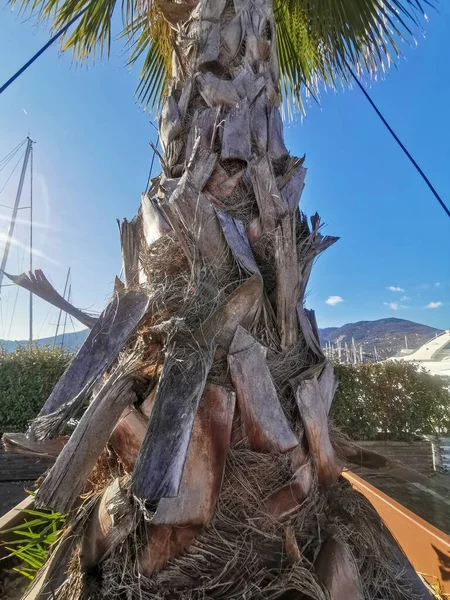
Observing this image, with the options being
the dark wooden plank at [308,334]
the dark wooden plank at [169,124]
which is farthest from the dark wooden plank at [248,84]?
the dark wooden plank at [308,334]

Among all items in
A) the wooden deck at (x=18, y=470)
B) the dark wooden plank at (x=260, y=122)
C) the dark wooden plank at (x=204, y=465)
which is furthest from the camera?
the wooden deck at (x=18, y=470)

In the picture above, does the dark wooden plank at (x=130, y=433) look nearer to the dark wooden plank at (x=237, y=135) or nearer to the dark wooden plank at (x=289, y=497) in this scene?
the dark wooden plank at (x=289, y=497)

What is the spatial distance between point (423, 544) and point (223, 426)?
1307 mm

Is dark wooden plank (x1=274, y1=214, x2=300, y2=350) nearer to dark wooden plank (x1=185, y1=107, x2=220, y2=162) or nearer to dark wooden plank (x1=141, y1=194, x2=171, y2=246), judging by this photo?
dark wooden plank (x1=141, y1=194, x2=171, y2=246)

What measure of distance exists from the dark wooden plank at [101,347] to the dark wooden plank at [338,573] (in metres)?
0.82

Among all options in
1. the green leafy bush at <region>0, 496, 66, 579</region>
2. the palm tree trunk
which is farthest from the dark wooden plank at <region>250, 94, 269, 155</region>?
the green leafy bush at <region>0, 496, 66, 579</region>

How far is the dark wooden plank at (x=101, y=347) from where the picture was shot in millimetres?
954

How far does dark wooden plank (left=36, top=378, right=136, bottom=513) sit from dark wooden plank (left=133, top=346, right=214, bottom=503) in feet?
0.46

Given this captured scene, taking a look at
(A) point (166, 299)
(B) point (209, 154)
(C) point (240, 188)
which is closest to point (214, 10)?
(B) point (209, 154)

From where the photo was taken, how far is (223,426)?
3.19ft

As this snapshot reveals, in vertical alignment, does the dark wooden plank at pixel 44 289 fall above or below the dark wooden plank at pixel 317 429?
above

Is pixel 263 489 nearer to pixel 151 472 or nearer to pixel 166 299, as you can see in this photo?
pixel 151 472

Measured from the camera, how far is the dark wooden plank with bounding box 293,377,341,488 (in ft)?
3.52

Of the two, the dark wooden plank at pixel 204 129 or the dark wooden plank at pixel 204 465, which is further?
the dark wooden plank at pixel 204 129
